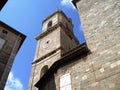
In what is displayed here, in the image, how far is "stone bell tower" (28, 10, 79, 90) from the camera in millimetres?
12469

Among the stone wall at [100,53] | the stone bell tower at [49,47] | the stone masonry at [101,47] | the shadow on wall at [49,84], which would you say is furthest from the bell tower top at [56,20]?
the shadow on wall at [49,84]

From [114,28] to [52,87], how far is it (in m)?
3.86

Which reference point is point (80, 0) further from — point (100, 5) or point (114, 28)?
point (114, 28)

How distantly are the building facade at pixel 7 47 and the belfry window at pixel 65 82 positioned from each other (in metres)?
2.94

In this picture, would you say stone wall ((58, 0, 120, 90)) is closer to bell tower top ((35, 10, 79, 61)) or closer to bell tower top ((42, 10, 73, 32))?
bell tower top ((35, 10, 79, 61))

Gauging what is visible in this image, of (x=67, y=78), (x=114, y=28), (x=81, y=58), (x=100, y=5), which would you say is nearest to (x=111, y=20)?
(x=114, y=28)

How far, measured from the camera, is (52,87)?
8062 mm

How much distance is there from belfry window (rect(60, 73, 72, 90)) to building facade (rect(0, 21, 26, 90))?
2.94 metres

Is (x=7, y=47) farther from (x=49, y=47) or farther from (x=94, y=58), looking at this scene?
(x=94, y=58)

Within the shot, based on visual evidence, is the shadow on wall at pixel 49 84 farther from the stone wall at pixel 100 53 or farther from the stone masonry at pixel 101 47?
the stone masonry at pixel 101 47

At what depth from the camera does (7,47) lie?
10531 millimetres

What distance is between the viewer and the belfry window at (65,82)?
7391 mm

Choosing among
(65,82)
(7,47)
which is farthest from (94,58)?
(7,47)

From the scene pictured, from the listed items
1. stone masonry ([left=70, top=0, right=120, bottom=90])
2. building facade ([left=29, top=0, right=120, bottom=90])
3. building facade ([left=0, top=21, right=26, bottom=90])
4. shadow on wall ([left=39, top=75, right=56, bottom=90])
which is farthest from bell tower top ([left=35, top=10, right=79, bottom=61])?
stone masonry ([left=70, top=0, right=120, bottom=90])
